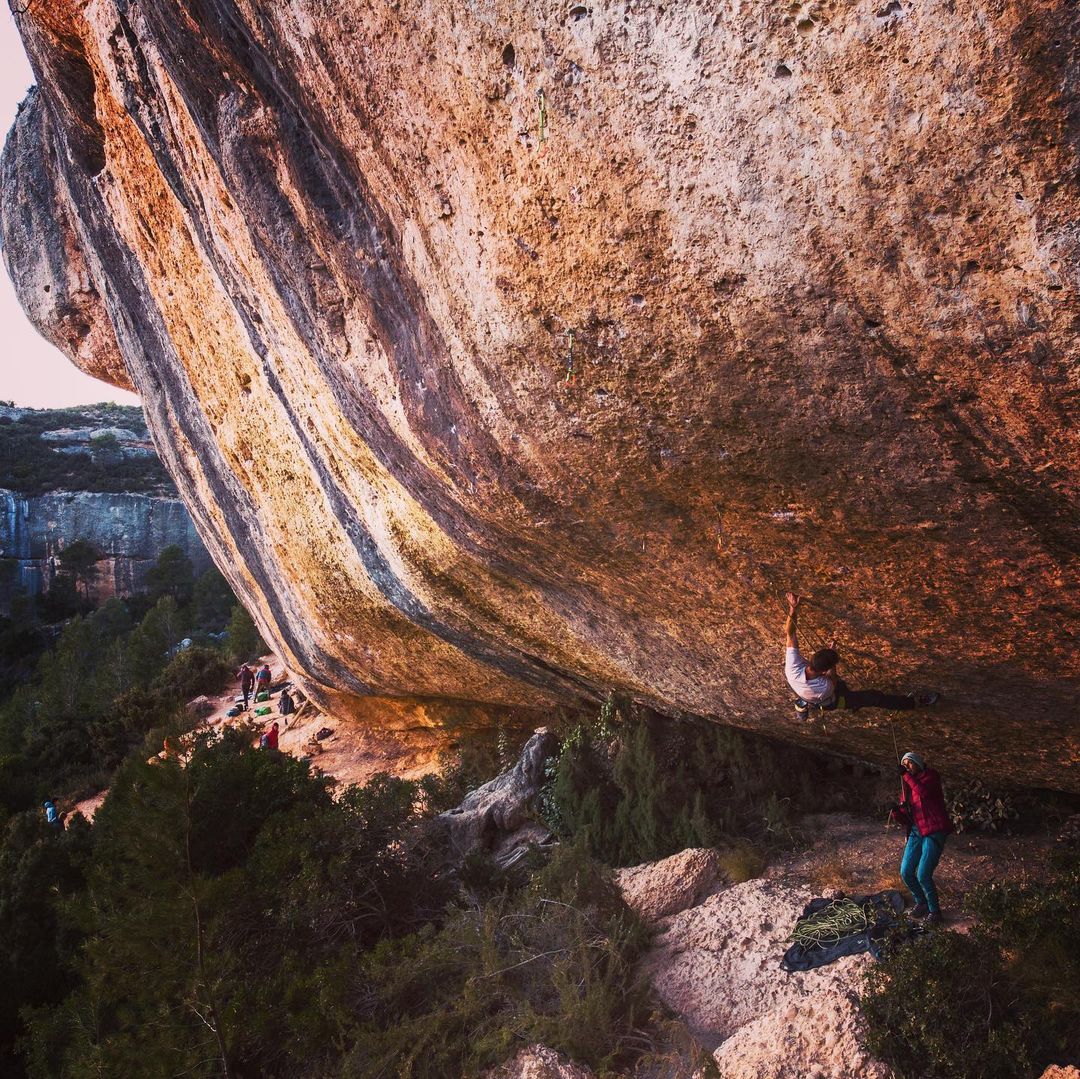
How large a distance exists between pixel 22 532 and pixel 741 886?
36.6m

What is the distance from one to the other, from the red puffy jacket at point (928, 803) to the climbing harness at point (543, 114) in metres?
4.07

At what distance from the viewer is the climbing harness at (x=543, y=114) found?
2.78m

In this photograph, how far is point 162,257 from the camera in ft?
20.6

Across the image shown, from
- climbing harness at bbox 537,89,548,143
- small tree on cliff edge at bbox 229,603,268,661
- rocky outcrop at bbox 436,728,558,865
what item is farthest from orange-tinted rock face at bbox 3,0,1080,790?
small tree on cliff edge at bbox 229,603,268,661

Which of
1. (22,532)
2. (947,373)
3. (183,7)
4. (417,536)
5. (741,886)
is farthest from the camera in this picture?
(22,532)

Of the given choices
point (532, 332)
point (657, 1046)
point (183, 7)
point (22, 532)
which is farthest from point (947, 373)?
point (22, 532)

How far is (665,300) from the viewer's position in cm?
298

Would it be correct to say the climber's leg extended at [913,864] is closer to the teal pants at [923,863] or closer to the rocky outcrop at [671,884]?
the teal pants at [923,863]

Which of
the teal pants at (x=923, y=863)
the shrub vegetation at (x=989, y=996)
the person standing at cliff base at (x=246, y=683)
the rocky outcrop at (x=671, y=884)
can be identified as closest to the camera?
the shrub vegetation at (x=989, y=996)

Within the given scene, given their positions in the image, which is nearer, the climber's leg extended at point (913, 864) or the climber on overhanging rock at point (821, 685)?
the climber on overhanging rock at point (821, 685)

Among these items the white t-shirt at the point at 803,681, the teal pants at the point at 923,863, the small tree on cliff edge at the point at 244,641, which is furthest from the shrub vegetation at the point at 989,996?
the small tree on cliff edge at the point at 244,641

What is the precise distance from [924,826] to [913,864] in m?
0.33

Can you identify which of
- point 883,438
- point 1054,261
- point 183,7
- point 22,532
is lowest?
point 883,438

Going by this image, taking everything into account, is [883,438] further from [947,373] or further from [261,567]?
[261,567]
